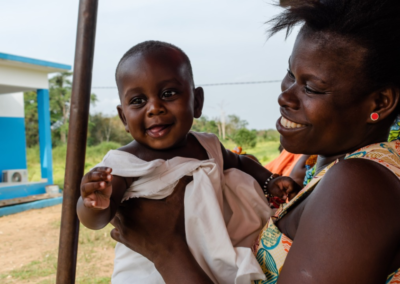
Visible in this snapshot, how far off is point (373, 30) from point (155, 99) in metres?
0.87

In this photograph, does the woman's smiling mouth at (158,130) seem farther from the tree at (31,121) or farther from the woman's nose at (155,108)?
the tree at (31,121)

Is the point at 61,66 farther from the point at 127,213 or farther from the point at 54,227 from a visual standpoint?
the point at 127,213

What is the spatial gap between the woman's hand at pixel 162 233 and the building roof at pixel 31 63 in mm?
8428

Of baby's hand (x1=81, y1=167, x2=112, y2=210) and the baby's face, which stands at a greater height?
the baby's face

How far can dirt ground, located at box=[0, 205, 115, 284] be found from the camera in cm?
528

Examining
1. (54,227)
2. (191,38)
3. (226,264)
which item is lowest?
(54,227)

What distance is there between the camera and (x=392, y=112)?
104cm

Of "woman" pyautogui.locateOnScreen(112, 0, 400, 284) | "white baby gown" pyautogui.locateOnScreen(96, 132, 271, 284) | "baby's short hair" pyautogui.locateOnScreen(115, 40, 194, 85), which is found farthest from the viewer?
"baby's short hair" pyautogui.locateOnScreen(115, 40, 194, 85)

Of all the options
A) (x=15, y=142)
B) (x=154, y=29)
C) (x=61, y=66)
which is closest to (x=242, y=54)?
(x=154, y=29)

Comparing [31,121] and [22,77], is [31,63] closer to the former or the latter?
[22,77]

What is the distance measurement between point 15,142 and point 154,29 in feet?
43.9

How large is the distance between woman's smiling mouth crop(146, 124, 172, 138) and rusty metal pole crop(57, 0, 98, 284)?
525mm

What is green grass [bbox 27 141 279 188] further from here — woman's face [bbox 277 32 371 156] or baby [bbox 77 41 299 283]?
woman's face [bbox 277 32 371 156]

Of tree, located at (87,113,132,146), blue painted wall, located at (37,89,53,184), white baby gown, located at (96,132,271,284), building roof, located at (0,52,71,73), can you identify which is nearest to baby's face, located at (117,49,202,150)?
white baby gown, located at (96,132,271,284)
